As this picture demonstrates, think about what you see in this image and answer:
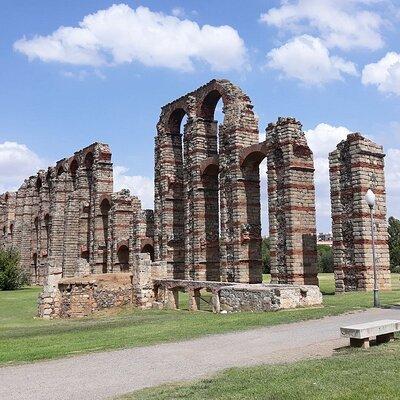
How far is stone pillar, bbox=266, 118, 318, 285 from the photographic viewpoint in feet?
78.7

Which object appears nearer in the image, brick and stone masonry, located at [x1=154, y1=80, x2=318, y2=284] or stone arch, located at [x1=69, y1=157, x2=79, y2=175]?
brick and stone masonry, located at [x1=154, y1=80, x2=318, y2=284]

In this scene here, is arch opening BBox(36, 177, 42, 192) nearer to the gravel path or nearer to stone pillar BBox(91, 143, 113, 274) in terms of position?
stone pillar BBox(91, 143, 113, 274)

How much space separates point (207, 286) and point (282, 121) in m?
9.58

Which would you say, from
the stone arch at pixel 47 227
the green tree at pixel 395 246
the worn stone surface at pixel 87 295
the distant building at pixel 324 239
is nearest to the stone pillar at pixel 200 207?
the worn stone surface at pixel 87 295

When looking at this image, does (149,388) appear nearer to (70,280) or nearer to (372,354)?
→ (372,354)

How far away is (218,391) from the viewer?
6.70 m

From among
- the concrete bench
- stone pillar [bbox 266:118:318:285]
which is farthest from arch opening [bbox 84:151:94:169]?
the concrete bench

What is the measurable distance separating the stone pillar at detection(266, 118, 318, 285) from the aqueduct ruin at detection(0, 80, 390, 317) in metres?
0.05

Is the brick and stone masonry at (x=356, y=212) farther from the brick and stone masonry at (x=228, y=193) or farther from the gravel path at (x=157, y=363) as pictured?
the gravel path at (x=157, y=363)

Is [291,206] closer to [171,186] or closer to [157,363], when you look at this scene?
[171,186]

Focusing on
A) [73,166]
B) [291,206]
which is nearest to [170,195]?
[291,206]

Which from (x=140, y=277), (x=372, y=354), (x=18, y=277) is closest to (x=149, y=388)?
(x=372, y=354)

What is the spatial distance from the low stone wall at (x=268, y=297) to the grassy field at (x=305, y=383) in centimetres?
769

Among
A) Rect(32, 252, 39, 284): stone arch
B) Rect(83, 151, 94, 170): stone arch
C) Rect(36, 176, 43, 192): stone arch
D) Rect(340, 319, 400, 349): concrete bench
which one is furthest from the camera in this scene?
Rect(36, 176, 43, 192): stone arch
